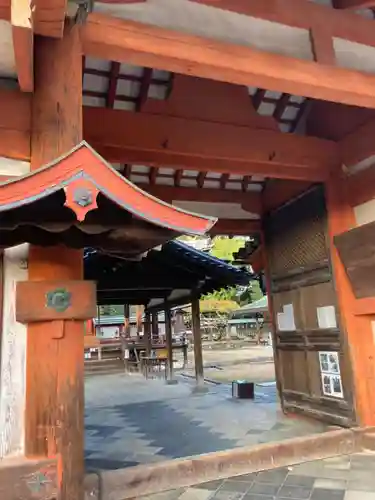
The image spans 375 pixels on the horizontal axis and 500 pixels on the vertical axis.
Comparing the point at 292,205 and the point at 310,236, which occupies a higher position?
the point at 292,205

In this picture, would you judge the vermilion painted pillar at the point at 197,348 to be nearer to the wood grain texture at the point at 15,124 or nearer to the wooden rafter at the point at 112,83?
the wooden rafter at the point at 112,83

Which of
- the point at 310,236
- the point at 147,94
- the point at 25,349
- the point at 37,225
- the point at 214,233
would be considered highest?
the point at 147,94

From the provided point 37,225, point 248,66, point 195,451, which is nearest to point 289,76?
point 248,66

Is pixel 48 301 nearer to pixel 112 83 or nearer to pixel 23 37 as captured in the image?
pixel 23 37

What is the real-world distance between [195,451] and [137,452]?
69 centimetres

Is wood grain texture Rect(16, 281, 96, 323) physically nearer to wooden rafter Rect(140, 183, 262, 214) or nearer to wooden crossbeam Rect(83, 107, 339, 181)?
wooden crossbeam Rect(83, 107, 339, 181)

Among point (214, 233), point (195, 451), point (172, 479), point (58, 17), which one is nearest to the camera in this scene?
point (58, 17)

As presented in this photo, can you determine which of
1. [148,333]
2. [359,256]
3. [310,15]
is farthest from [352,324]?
[148,333]

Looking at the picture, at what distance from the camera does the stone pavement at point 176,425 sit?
5094 mm

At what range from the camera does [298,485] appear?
3.87m

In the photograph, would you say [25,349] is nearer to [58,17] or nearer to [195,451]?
[58,17]

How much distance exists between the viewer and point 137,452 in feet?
16.7

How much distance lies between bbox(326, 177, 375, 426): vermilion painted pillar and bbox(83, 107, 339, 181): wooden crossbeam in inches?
21.2

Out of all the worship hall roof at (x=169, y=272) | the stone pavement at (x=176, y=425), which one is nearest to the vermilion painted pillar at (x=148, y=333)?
the worship hall roof at (x=169, y=272)
